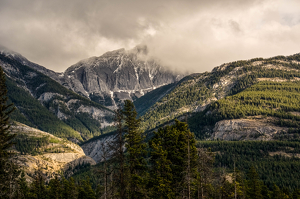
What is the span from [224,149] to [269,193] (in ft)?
288

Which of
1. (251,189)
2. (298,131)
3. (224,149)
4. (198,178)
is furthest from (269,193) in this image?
(298,131)

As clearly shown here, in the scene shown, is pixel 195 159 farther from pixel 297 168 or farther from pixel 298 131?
pixel 298 131

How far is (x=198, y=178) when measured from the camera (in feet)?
151

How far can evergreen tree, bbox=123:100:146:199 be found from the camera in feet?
138

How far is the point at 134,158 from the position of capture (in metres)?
44.6

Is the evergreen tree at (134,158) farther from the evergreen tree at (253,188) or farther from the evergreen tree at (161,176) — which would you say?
the evergreen tree at (253,188)

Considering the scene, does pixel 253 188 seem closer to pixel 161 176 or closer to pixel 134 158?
pixel 161 176

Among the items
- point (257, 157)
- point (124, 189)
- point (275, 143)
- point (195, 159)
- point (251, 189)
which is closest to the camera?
point (124, 189)

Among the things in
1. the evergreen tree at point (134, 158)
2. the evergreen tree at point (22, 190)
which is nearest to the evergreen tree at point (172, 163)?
the evergreen tree at point (134, 158)

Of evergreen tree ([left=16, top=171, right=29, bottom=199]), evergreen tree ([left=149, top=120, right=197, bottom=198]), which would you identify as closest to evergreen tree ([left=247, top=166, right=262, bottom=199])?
evergreen tree ([left=149, top=120, right=197, bottom=198])

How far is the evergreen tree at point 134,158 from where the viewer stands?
138 feet

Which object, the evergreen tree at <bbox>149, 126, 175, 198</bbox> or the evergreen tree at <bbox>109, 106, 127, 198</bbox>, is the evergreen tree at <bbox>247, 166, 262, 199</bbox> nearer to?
the evergreen tree at <bbox>149, 126, 175, 198</bbox>

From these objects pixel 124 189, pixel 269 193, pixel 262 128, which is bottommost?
pixel 269 193

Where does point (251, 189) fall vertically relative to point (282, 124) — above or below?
below
